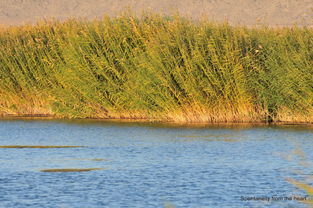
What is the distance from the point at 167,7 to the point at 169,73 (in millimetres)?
90469

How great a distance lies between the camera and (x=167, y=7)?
381 ft

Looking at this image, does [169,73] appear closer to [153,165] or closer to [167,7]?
[153,165]

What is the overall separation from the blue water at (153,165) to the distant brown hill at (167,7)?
277 feet

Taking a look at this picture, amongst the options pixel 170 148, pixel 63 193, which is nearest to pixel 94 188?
pixel 63 193

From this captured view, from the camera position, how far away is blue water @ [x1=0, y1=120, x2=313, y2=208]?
13992mm

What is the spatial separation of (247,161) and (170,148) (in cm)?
307

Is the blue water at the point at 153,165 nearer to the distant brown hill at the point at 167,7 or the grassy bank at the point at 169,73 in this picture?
the grassy bank at the point at 169,73

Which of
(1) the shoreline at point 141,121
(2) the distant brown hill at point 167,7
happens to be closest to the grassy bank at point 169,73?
(1) the shoreline at point 141,121

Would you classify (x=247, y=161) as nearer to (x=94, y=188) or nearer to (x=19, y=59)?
(x=94, y=188)

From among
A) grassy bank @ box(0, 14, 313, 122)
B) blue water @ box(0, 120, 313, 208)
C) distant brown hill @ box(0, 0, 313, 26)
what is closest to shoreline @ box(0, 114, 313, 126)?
grassy bank @ box(0, 14, 313, 122)

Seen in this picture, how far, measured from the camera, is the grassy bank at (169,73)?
84.5 ft

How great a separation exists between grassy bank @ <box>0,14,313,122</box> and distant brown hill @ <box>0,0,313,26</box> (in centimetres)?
7941

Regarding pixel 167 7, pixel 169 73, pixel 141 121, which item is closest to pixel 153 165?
pixel 169 73

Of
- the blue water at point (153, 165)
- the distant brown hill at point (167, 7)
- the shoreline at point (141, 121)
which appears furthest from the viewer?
the distant brown hill at point (167, 7)
